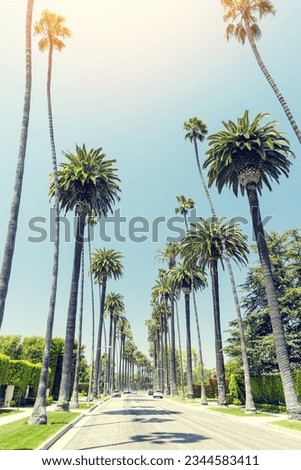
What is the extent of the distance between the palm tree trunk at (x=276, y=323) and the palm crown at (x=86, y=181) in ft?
47.0

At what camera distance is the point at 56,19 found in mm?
25844

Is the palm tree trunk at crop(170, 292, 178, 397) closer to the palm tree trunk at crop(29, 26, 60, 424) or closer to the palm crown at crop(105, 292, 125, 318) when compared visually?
the palm crown at crop(105, 292, 125, 318)

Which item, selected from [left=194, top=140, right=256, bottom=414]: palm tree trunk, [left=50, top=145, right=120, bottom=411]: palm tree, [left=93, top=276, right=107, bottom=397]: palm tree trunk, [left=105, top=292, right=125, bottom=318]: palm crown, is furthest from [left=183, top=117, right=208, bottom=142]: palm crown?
[left=105, top=292, right=125, bottom=318]: palm crown

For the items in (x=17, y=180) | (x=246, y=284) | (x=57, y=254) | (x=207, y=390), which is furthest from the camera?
(x=207, y=390)

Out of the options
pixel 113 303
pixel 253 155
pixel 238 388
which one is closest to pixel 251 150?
pixel 253 155

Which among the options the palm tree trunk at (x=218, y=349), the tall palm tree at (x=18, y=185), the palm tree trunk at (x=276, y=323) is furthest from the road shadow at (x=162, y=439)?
the palm tree trunk at (x=218, y=349)

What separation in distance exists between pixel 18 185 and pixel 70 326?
1857cm

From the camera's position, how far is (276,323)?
78.4ft

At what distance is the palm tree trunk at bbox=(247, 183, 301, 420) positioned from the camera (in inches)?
872

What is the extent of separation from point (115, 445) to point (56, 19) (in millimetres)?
27338

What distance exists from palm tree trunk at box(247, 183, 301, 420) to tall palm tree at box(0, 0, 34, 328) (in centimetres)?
1756

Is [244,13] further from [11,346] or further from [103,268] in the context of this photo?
[11,346]

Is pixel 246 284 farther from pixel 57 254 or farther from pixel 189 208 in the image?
pixel 57 254
